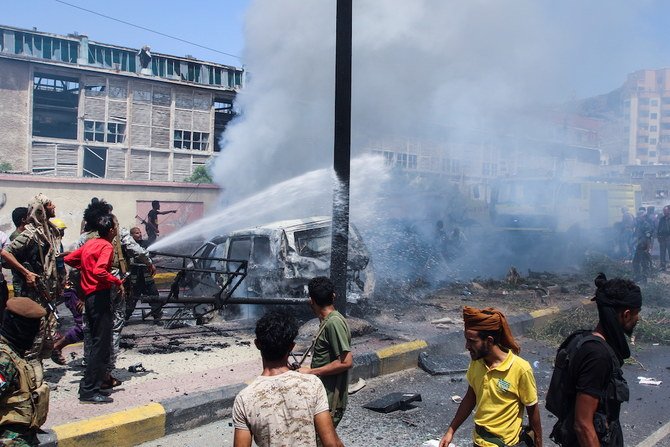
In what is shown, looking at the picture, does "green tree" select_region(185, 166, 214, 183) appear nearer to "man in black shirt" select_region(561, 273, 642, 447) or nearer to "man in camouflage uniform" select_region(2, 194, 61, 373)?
"man in camouflage uniform" select_region(2, 194, 61, 373)

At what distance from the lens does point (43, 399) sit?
2.60 m

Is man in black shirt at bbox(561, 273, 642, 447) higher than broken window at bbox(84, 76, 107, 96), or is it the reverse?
broken window at bbox(84, 76, 107, 96)

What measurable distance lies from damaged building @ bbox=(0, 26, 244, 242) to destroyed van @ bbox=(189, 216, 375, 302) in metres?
11.9

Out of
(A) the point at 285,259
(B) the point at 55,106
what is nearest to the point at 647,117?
(A) the point at 285,259

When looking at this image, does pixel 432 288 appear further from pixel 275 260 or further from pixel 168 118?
pixel 168 118

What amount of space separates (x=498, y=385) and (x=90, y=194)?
16.7 m

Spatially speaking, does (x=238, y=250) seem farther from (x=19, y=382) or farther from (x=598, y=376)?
(x=598, y=376)

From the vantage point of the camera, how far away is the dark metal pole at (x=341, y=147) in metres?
6.57

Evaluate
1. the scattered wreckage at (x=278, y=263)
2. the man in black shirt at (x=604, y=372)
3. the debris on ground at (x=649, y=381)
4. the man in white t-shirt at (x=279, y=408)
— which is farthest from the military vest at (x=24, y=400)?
the debris on ground at (x=649, y=381)

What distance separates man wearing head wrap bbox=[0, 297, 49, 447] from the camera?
2.45 m

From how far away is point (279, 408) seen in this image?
7.41 ft

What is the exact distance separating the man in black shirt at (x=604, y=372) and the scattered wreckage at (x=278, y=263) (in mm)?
5377

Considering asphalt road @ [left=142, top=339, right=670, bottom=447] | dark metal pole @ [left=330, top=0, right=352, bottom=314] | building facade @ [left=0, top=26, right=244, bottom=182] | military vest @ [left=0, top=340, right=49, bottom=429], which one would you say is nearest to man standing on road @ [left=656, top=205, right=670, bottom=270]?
asphalt road @ [left=142, top=339, right=670, bottom=447]

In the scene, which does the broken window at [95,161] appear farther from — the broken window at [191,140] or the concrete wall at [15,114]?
the broken window at [191,140]
